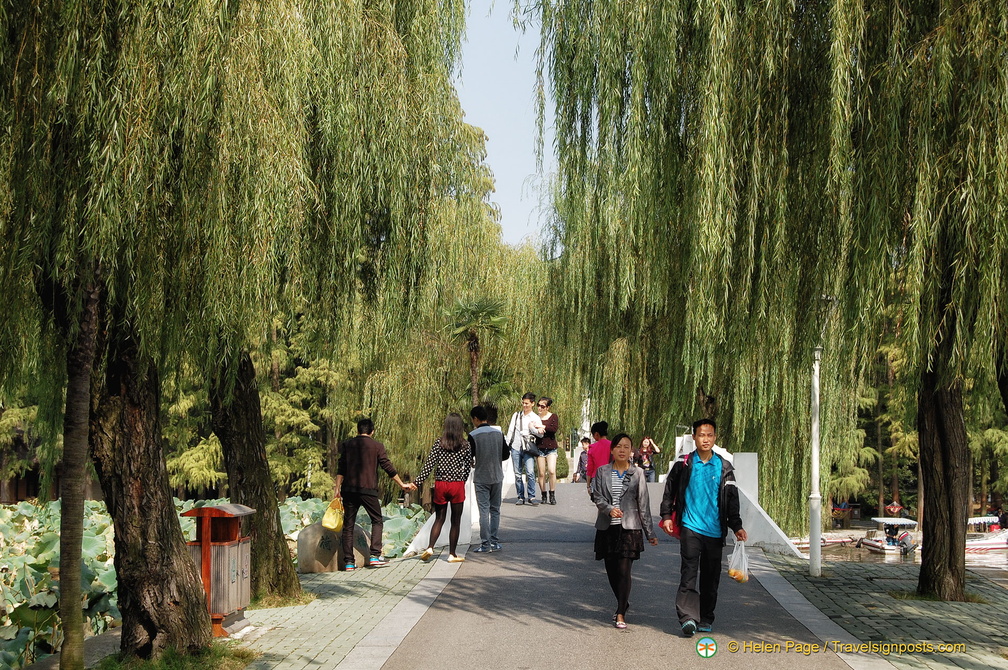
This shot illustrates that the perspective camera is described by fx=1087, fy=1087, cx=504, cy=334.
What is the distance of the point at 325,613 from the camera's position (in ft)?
35.6

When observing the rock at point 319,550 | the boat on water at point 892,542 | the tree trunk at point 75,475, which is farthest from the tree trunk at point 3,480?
the tree trunk at point 75,475

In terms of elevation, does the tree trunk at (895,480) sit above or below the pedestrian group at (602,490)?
below

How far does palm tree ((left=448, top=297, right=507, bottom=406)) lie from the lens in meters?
26.8

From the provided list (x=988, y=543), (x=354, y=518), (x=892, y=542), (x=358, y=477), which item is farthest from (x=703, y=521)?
(x=988, y=543)

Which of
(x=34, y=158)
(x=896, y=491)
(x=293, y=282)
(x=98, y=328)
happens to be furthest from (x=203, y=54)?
(x=896, y=491)

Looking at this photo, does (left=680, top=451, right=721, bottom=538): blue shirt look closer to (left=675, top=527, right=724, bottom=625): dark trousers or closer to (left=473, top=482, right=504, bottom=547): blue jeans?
(left=675, top=527, right=724, bottom=625): dark trousers

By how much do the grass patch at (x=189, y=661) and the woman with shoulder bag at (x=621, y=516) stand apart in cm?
332

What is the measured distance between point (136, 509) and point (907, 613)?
742 cm

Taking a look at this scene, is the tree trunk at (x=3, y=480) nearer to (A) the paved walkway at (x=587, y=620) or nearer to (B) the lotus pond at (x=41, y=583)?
(B) the lotus pond at (x=41, y=583)

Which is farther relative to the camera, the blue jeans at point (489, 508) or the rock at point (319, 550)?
the blue jeans at point (489, 508)

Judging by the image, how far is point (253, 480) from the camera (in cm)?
1152

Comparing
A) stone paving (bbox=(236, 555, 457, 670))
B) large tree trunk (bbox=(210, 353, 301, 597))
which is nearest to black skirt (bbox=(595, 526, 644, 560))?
stone paving (bbox=(236, 555, 457, 670))

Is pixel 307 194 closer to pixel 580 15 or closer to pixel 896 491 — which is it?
pixel 580 15

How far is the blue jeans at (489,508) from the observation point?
1461 centimetres
